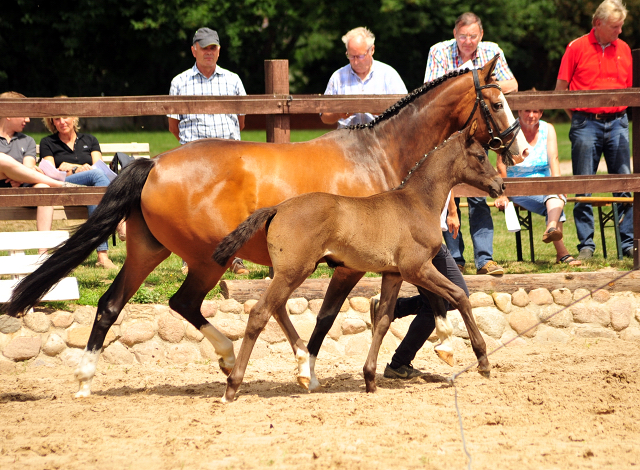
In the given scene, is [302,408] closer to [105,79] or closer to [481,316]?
[481,316]

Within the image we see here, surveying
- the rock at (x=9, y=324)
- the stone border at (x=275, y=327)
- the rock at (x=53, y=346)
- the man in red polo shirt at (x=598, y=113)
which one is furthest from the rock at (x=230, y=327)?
the man in red polo shirt at (x=598, y=113)

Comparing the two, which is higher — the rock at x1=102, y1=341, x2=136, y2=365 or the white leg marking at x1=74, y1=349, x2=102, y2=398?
the white leg marking at x1=74, y1=349, x2=102, y2=398

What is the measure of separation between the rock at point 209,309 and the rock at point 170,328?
0.22 meters

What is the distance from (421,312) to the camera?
566cm

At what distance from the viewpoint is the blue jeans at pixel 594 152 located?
26.8ft

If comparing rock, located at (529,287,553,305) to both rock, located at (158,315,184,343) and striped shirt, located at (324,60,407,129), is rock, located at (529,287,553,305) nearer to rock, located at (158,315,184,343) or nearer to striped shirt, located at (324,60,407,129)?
striped shirt, located at (324,60,407,129)

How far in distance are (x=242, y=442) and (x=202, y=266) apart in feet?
5.34

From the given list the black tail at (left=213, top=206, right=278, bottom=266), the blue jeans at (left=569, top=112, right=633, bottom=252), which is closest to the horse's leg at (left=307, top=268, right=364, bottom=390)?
the black tail at (left=213, top=206, right=278, bottom=266)

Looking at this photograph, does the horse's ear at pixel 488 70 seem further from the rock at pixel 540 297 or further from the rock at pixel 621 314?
the rock at pixel 621 314

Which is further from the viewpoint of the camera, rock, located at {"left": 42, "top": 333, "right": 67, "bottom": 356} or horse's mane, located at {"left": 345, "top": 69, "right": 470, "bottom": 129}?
rock, located at {"left": 42, "top": 333, "right": 67, "bottom": 356}

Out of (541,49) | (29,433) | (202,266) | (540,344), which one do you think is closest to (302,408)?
(202,266)

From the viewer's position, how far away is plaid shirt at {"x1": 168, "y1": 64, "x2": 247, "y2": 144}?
7266 millimetres

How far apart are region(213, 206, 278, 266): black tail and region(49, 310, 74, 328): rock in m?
2.22

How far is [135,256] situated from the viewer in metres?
5.36
